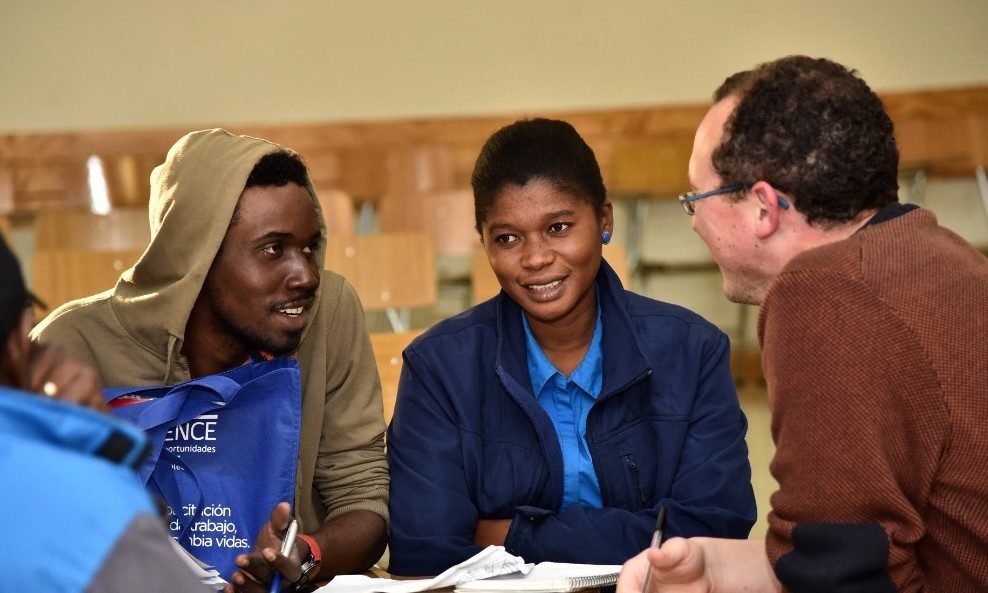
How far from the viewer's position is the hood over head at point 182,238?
77.6 inches

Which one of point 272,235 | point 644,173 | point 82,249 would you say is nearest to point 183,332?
point 272,235

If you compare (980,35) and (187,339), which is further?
(980,35)

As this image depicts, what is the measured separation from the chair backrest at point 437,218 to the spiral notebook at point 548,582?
14.1 ft

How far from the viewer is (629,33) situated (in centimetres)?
709

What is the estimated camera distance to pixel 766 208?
151 cm

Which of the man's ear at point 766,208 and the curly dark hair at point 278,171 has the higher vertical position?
the curly dark hair at point 278,171

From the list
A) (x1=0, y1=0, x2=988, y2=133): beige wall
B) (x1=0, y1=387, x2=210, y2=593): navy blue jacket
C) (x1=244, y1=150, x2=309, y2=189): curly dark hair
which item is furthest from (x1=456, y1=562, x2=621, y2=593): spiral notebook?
(x1=0, y1=0, x2=988, y2=133): beige wall

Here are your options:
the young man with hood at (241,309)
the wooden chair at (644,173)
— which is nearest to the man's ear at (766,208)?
the young man with hood at (241,309)

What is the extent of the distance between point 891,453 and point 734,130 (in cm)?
52

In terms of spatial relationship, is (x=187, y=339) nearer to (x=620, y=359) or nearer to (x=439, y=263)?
(x=620, y=359)

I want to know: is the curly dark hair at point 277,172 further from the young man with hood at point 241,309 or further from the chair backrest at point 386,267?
the chair backrest at point 386,267

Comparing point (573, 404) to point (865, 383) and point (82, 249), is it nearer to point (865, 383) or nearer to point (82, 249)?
point (865, 383)

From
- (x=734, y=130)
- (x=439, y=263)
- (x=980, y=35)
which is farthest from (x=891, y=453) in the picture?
(x=980, y=35)

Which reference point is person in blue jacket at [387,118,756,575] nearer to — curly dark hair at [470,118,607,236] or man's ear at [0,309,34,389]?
curly dark hair at [470,118,607,236]
